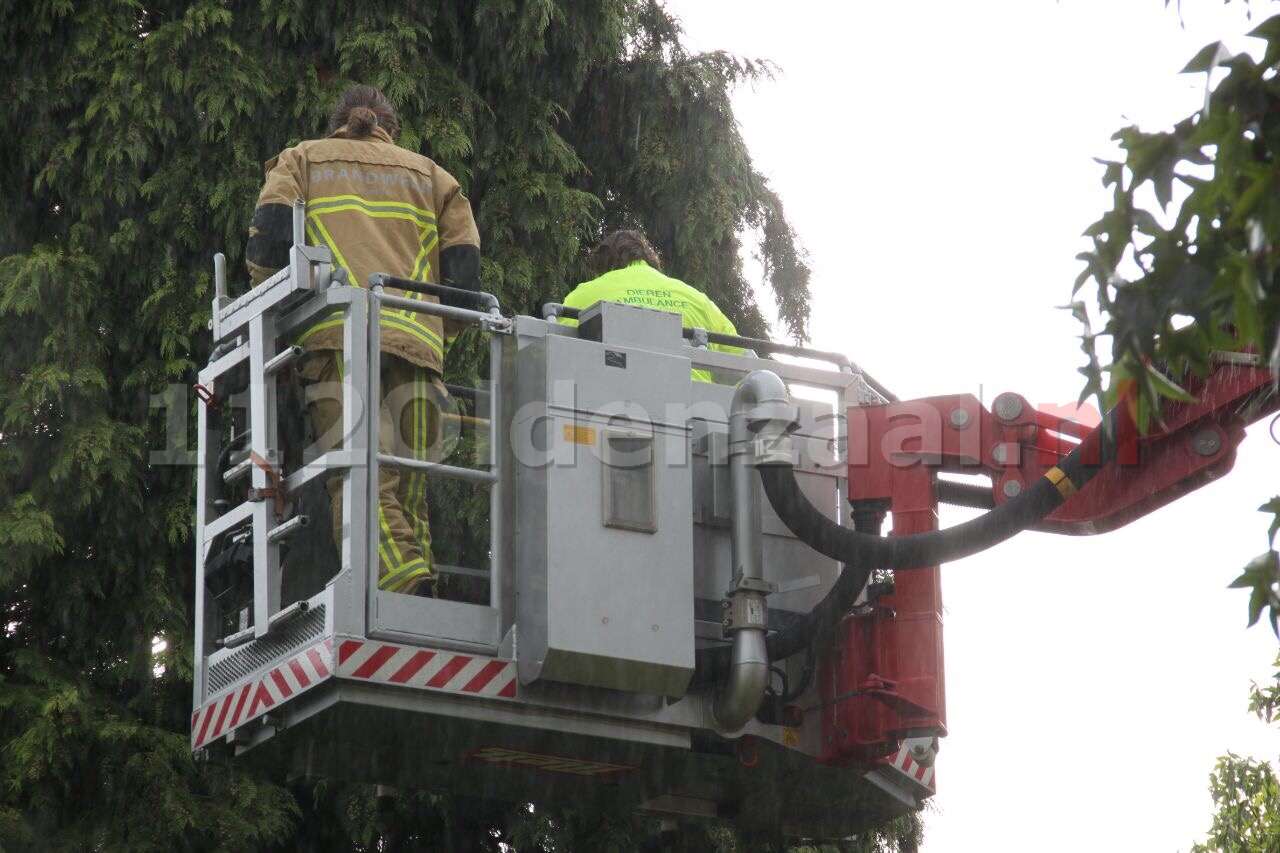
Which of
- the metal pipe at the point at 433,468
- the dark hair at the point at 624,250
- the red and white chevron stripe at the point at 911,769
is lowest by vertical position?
the red and white chevron stripe at the point at 911,769

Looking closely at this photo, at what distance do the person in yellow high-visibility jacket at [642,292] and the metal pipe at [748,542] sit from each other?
61 centimetres

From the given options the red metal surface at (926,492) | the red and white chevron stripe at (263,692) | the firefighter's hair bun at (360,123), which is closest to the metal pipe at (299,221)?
the firefighter's hair bun at (360,123)

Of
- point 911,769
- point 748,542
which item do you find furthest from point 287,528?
point 911,769

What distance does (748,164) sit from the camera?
1424cm

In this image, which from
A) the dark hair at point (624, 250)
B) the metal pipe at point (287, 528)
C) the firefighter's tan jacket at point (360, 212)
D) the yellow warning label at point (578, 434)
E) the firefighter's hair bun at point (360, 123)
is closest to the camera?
the metal pipe at point (287, 528)

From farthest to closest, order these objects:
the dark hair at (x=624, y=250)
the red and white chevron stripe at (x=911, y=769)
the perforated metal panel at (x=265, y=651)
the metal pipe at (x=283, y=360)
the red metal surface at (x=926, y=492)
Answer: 1. the dark hair at (x=624, y=250)
2. the red and white chevron stripe at (x=911, y=769)
3. the red metal surface at (x=926, y=492)
4. the metal pipe at (x=283, y=360)
5. the perforated metal panel at (x=265, y=651)

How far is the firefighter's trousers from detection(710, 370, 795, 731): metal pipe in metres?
1.14

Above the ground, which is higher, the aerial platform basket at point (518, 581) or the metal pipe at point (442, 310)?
the metal pipe at point (442, 310)

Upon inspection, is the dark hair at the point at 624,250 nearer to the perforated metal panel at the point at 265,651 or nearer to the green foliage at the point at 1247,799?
the perforated metal panel at the point at 265,651

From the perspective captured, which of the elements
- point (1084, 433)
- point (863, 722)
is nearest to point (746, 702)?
point (863, 722)

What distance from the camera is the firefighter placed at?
691cm

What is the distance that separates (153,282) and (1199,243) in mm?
8266

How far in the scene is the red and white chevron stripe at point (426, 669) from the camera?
6250 mm

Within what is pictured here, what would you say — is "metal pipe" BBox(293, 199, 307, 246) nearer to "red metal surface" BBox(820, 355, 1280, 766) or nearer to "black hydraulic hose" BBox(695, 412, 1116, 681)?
"black hydraulic hose" BBox(695, 412, 1116, 681)
